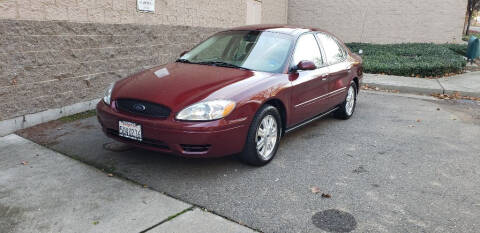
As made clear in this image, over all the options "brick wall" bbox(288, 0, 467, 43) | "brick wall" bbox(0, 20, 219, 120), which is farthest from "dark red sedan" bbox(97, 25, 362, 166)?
"brick wall" bbox(288, 0, 467, 43)

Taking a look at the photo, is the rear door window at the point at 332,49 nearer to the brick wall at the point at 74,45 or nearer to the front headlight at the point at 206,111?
the front headlight at the point at 206,111

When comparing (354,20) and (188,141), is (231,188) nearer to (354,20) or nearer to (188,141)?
(188,141)

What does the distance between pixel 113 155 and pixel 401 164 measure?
3220mm

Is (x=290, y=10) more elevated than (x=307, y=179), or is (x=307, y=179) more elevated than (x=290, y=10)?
(x=290, y=10)

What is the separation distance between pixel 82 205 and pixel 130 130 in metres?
0.86

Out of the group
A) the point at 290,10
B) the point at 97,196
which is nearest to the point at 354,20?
the point at 290,10

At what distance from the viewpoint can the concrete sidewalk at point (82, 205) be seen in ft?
10.4

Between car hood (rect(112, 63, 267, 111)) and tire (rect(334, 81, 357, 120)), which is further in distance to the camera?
tire (rect(334, 81, 357, 120))

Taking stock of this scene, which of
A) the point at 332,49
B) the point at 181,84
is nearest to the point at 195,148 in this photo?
the point at 181,84

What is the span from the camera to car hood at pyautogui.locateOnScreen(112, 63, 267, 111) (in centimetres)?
399

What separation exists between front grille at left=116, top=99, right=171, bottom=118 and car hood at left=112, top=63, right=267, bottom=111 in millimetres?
40

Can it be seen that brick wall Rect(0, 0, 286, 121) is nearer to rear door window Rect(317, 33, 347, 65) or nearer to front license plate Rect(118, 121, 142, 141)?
front license plate Rect(118, 121, 142, 141)

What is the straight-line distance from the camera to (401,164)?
4.69m

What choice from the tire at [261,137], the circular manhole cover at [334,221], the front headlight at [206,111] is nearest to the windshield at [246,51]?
the tire at [261,137]
